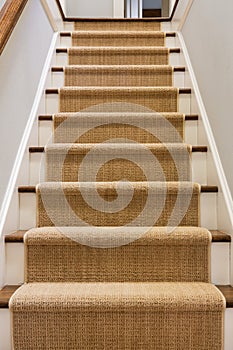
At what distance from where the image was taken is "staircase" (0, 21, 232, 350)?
1.46 metres

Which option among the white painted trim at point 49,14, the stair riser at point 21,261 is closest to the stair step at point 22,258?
the stair riser at point 21,261

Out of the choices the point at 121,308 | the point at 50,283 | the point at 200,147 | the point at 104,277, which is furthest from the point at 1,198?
the point at 200,147

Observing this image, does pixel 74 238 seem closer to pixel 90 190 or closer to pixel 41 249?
pixel 41 249

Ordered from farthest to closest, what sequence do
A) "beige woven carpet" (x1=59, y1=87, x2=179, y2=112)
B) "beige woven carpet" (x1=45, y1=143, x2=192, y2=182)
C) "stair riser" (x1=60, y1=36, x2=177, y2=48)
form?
"stair riser" (x1=60, y1=36, x2=177, y2=48)
"beige woven carpet" (x1=59, y1=87, x2=179, y2=112)
"beige woven carpet" (x1=45, y1=143, x2=192, y2=182)

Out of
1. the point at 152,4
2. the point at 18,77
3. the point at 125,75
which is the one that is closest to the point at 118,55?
the point at 125,75

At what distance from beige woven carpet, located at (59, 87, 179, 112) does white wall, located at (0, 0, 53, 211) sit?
23cm

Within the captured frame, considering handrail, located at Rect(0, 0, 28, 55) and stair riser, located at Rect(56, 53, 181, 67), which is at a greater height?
stair riser, located at Rect(56, 53, 181, 67)

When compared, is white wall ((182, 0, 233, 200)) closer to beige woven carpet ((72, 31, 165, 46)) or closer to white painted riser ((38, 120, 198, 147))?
white painted riser ((38, 120, 198, 147))

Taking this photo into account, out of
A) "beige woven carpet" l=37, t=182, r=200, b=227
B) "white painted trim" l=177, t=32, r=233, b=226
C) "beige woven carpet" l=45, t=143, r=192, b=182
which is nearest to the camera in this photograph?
"white painted trim" l=177, t=32, r=233, b=226

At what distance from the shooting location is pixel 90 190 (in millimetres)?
1875

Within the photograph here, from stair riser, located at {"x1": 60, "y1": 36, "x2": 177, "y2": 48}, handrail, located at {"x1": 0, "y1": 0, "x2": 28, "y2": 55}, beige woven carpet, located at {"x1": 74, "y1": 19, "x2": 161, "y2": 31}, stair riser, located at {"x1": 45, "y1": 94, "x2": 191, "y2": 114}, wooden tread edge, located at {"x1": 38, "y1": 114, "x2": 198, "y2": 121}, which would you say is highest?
beige woven carpet, located at {"x1": 74, "y1": 19, "x2": 161, "y2": 31}

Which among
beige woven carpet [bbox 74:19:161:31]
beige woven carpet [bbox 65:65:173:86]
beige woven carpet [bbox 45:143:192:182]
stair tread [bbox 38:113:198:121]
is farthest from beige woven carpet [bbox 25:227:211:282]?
beige woven carpet [bbox 74:19:161:31]

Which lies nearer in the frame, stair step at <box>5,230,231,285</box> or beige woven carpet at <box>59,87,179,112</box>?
stair step at <box>5,230,231,285</box>

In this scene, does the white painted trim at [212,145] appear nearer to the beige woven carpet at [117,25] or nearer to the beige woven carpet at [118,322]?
the beige woven carpet at [118,322]
